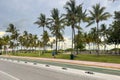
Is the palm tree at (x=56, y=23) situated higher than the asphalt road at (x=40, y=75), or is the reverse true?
the palm tree at (x=56, y=23)

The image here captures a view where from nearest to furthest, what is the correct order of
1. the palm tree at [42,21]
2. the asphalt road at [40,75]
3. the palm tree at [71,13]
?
the asphalt road at [40,75] → the palm tree at [71,13] → the palm tree at [42,21]

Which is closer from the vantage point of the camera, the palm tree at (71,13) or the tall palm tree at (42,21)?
the palm tree at (71,13)

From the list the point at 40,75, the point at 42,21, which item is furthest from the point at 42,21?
the point at 40,75

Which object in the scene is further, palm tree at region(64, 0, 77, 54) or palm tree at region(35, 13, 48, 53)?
palm tree at region(35, 13, 48, 53)

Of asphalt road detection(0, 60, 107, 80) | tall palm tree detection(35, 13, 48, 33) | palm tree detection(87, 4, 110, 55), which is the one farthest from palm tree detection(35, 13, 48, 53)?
asphalt road detection(0, 60, 107, 80)

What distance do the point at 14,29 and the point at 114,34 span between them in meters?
40.8

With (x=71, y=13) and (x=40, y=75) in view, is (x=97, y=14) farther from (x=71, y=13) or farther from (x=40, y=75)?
(x=40, y=75)

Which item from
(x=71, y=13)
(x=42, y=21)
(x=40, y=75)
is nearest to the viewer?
(x=40, y=75)

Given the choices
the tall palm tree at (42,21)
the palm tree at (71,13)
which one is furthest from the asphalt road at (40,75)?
the tall palm tree at (42,21)

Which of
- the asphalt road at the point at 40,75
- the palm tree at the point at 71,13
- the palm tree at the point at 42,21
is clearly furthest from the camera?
the palm tree at the point at 42,21

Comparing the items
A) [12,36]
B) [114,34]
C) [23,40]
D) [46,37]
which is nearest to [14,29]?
[12,36]

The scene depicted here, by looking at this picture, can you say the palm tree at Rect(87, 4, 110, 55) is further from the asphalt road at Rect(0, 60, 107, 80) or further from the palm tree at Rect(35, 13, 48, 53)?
the asphalt road at Rect(0, 60, 107, 80)

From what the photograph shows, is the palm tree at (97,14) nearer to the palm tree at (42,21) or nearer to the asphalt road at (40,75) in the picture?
the palm tree at (42,21)

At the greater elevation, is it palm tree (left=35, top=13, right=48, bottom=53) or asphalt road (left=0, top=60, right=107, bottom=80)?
palm tree (left=35, top=13, right=48, bottom=53)
